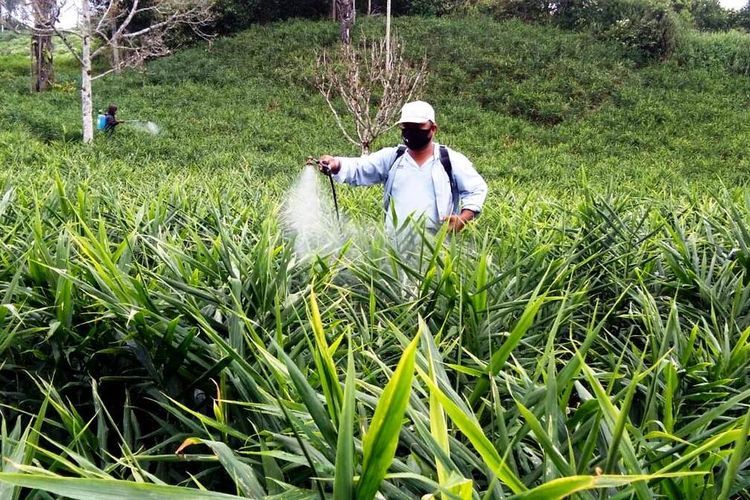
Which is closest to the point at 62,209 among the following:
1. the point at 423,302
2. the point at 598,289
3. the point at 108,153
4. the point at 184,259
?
the point at 184,259

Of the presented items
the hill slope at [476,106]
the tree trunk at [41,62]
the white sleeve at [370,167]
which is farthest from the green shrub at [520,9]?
the white sleeve at [370,167]

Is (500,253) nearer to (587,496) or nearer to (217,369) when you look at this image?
(217,369)

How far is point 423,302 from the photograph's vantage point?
142 cm

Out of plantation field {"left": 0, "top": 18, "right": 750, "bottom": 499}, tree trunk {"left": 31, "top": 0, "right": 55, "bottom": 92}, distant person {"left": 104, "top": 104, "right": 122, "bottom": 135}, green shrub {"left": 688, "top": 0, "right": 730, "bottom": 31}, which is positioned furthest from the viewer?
green shrub {"left": 688, "top": 0, "right": 730, "bottom": 31}

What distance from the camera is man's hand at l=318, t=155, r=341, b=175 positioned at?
2.60 meters

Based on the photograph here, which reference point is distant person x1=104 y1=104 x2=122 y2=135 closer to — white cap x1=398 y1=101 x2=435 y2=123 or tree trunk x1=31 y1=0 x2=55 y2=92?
tree trunk x1=31 y1=0 x2=55 y2=92

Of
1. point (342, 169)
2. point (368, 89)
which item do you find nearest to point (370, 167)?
point (342, 169)

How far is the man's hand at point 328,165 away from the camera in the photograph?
2.60 metres

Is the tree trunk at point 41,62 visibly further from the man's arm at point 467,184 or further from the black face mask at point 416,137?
the man's arm at point 467,184

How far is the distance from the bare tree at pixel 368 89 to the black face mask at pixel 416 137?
770 cm

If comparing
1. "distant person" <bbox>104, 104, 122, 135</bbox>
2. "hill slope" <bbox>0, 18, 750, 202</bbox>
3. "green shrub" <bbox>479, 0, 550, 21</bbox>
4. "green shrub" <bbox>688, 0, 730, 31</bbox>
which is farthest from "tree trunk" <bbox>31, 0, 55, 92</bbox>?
"green shrub" <bbox>688, 0, 730, 31</bbox>

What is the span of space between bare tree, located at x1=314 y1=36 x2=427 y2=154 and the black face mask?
770 centimetres

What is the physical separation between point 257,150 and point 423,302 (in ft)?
41.5

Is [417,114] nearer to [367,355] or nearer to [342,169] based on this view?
[342,169]
